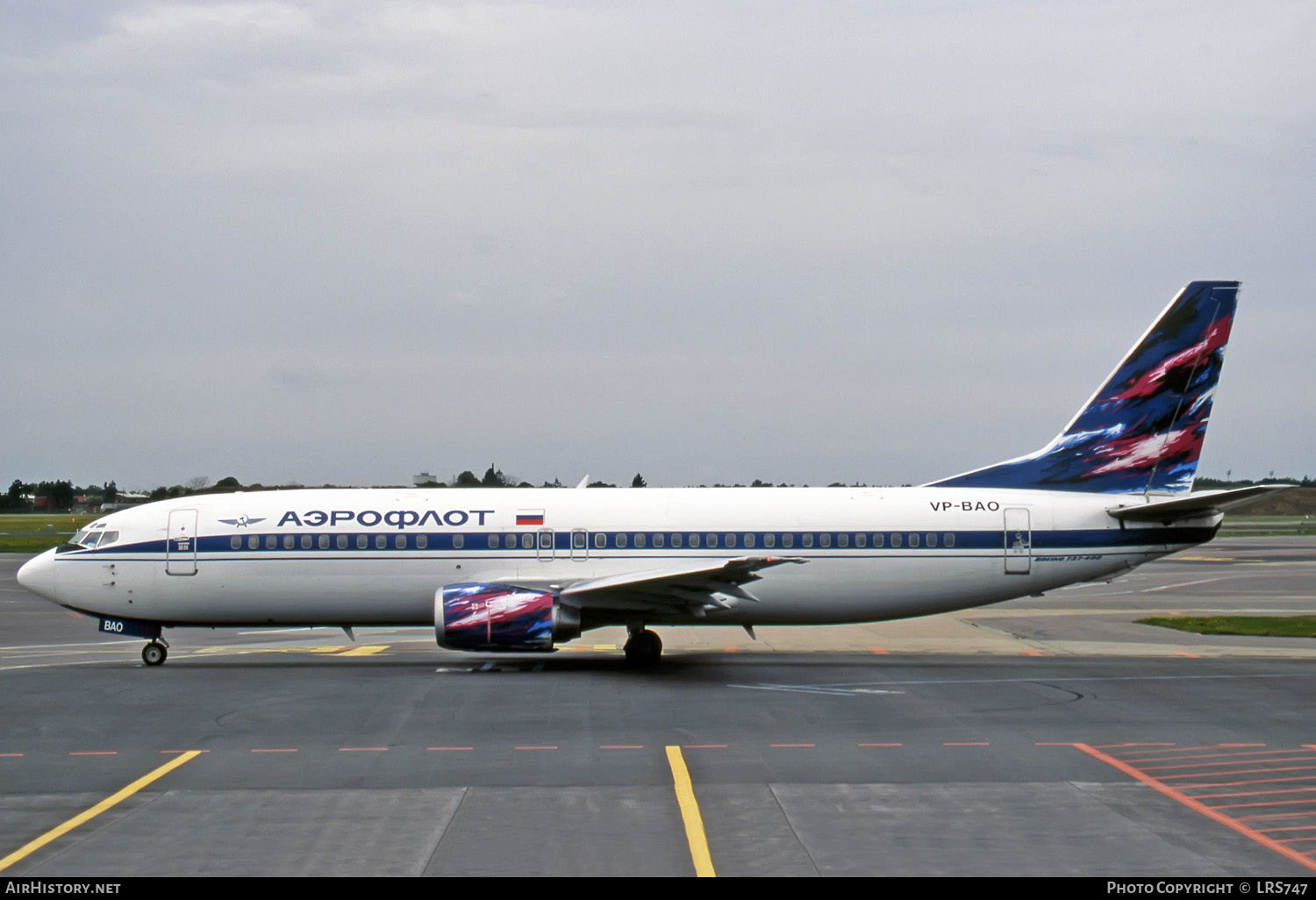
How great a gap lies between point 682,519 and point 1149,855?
16.4 m

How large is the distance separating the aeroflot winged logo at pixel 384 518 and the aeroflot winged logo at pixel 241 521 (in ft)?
0.13

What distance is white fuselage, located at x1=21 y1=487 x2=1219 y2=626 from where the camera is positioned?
26.5m

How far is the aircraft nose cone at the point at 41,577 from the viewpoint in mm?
26562

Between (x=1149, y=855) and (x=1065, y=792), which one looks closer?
(x=1149, y=855)

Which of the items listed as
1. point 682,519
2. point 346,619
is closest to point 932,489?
point 682,519

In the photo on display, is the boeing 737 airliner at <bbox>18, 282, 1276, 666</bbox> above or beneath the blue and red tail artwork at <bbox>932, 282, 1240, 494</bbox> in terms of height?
beneath

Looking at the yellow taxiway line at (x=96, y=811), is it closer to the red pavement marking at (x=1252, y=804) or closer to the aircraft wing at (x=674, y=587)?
the aircraft wing at (x=674, y=587)

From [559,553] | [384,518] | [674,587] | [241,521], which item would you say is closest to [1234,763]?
[674,587]

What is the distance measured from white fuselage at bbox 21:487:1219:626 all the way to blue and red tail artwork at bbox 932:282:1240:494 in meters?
1.04

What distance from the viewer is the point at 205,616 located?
87.8 ft

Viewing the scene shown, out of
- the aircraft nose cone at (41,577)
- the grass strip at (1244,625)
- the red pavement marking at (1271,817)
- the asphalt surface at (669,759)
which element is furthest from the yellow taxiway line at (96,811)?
the grass strip at (1244,625)

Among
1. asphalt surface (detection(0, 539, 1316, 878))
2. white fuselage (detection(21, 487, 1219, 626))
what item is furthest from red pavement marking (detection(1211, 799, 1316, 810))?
white fuselage (detection(21, 487, 1219, 626))

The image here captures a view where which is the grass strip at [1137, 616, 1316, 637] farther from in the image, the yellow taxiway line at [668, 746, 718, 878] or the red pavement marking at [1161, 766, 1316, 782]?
the yellow taxiway line at [668, 746, 718, 878]

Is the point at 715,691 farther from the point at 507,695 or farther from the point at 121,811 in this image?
the point at 121,811
